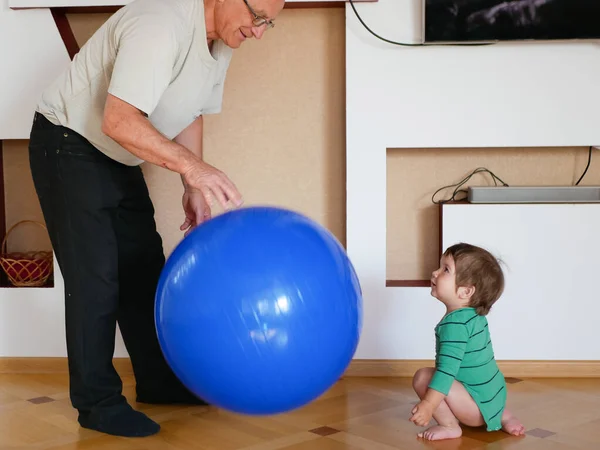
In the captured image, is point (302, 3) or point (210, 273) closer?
point (210, 273)

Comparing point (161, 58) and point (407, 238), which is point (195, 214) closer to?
point (161, 58)

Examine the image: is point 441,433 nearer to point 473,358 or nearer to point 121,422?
point 473,358

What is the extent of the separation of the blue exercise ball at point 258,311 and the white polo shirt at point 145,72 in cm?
39

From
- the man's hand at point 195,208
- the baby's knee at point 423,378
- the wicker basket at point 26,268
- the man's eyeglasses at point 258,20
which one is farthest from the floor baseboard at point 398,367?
the man's eyeglasses at point 258,20

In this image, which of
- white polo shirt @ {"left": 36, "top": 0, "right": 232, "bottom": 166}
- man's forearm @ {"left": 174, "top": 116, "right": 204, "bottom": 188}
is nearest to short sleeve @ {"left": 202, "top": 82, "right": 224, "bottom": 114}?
white polo shirt @ {"left": 36, "top": 0, "right": 232, "bottom": 166}

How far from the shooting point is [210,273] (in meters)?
1.79

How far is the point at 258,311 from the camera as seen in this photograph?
5.67 feet

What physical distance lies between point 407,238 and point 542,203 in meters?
0.52

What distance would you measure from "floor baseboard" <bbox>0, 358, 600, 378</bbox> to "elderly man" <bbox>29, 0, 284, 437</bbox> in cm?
72

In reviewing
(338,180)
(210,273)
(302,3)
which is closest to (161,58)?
(210,273)

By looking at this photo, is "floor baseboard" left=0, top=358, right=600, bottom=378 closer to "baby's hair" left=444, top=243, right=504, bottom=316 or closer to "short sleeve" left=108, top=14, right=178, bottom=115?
"baby's hair" left=444, top=243, right=504, bottom=316

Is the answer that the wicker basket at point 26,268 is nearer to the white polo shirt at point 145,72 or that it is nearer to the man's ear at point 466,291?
the white polo shirt at point 145,72

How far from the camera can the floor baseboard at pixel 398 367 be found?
2818mm

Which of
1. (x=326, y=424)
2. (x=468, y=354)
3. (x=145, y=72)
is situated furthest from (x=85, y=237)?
(x=468, y=354)
